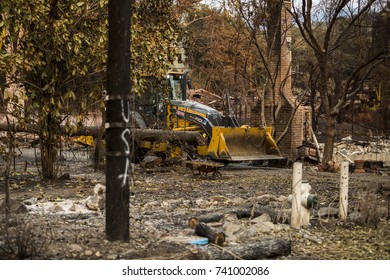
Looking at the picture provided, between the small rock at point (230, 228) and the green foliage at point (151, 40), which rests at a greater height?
the green foliage at point (151, 40)

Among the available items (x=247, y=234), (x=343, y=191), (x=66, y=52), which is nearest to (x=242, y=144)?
(x=66, y=52)

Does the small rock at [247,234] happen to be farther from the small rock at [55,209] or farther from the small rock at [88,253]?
the small rock at [55,209]

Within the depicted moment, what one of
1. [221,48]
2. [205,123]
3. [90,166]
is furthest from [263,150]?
[221,48]

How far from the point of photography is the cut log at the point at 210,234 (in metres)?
7.44

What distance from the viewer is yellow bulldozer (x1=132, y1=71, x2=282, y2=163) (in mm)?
19078

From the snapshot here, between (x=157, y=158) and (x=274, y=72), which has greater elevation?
(x=274, y=72)

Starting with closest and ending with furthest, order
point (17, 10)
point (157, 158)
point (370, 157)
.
Answer: point (17, 10) → point (157, 158) → point (370, 157)

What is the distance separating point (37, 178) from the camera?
15258 millimetres

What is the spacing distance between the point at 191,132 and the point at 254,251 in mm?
12837

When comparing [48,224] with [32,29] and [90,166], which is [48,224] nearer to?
[32,29]

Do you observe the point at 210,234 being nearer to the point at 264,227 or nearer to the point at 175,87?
the point at 264,227

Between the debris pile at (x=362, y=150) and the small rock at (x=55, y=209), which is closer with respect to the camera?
the small rock at (x=55, y=209)

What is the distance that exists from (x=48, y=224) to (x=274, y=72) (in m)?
16.9

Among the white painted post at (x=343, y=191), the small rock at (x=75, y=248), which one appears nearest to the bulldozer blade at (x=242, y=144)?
the white painted post at (x=343, y=191)
